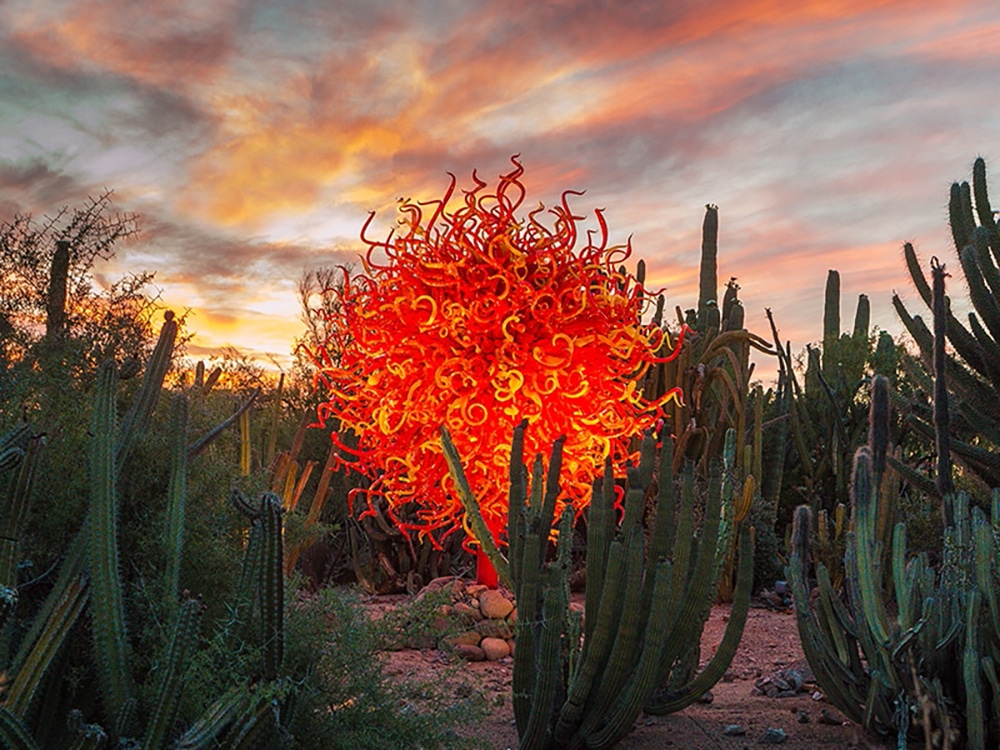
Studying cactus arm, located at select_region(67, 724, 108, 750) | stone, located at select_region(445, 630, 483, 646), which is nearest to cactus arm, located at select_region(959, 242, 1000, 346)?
stone, located at select_region(445, 630, 483, 646)

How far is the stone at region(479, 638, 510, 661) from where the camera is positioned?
6918 millimetres

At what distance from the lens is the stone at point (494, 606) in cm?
726

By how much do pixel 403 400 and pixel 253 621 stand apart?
3.53 m

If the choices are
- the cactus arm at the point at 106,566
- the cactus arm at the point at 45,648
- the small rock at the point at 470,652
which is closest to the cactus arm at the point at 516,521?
the cactus arm at the point at 106,566

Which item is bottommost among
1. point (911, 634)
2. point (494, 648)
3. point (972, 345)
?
point (494, 648)

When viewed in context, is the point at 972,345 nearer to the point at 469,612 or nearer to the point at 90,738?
the point at 469,612

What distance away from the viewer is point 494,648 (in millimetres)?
6938

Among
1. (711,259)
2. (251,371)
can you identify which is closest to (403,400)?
(251,371)

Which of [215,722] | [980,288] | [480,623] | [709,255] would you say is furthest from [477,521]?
[709,255]

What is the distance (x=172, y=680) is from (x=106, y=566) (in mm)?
575

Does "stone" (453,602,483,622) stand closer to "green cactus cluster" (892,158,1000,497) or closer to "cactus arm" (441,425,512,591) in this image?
"cactus arm" (441,425,512,591)

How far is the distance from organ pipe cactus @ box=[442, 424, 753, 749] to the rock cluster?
2.32 metres

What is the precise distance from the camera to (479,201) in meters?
7.08

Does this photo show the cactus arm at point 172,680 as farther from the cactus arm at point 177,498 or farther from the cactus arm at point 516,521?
the cactus arm at point 516,521
